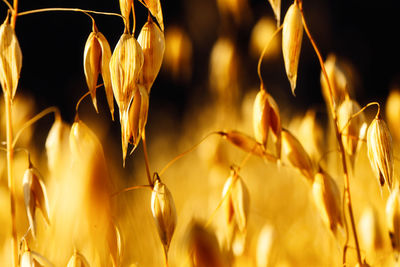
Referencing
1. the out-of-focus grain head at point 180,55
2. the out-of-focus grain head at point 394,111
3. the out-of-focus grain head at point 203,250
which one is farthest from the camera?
the out-of-focus grain head at point 180,55

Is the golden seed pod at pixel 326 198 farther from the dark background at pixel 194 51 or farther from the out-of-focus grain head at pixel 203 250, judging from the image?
the dark background at pixel 194 51

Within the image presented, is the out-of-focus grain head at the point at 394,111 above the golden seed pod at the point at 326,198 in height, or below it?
above

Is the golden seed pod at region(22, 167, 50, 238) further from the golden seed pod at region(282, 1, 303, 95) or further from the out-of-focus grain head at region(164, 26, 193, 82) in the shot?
the out-of-focus grain head at region(164, 26, 193, 82)

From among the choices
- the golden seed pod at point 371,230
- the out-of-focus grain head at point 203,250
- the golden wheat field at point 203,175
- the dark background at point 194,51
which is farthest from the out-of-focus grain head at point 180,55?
the dark background at point 194,51

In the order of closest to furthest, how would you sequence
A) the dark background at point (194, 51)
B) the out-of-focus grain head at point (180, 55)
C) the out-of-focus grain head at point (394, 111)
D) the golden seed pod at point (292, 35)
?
1. the golden seed pod at point (292, 35)
2. the out-of-focus grain head at point (394, 111)
3. the out-of-focus grain head at point (180, 55)
4. the dark background at point (194, 51)

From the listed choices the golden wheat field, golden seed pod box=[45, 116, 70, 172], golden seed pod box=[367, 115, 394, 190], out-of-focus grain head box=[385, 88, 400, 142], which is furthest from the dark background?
golden seed pod box=[367, 115, 394, 190]

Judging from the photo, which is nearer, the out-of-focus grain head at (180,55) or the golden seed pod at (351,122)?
the golden seed pod at (351,122)

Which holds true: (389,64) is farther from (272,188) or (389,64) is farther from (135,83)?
(135,83)
